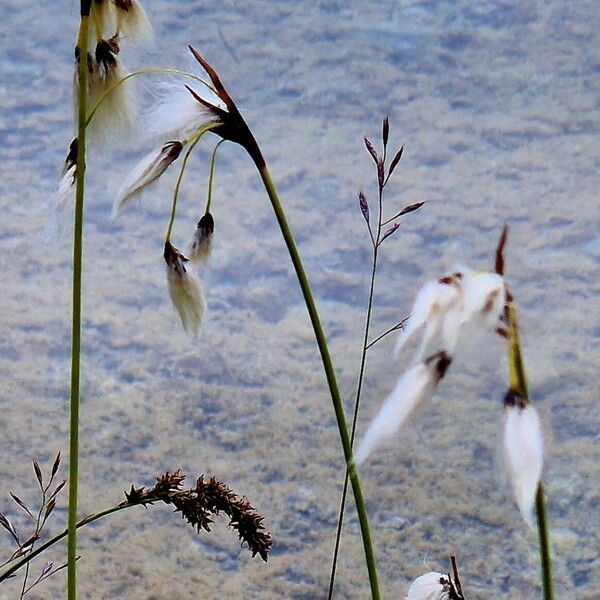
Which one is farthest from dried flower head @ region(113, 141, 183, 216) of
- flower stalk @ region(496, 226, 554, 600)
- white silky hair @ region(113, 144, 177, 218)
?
flower stalk @ region(496, 226, 554, 600)

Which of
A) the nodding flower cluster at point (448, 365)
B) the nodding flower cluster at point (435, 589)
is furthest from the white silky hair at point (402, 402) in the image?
the nodding flower cluster at point (435, 589)

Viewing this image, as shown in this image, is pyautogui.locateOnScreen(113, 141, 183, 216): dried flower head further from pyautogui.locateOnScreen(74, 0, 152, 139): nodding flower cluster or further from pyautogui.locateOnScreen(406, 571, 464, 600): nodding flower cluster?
pyautogui.locateOnScreen(406, 571, 464, 600): nodding flower cluster

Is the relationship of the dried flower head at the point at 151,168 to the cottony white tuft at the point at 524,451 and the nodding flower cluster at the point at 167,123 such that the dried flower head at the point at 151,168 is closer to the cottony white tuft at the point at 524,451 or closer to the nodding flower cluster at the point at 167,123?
the nodding flower cluster at the point at 167,123

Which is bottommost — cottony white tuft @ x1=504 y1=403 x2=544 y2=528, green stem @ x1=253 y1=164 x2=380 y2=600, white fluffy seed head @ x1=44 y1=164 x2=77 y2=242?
cottony white tuft @ x1=504 y1=403 x2=544 y2=528

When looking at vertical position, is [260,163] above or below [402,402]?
above

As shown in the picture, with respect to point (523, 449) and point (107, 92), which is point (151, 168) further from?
point (523, 449)

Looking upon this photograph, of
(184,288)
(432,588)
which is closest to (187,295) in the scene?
(184,288)
